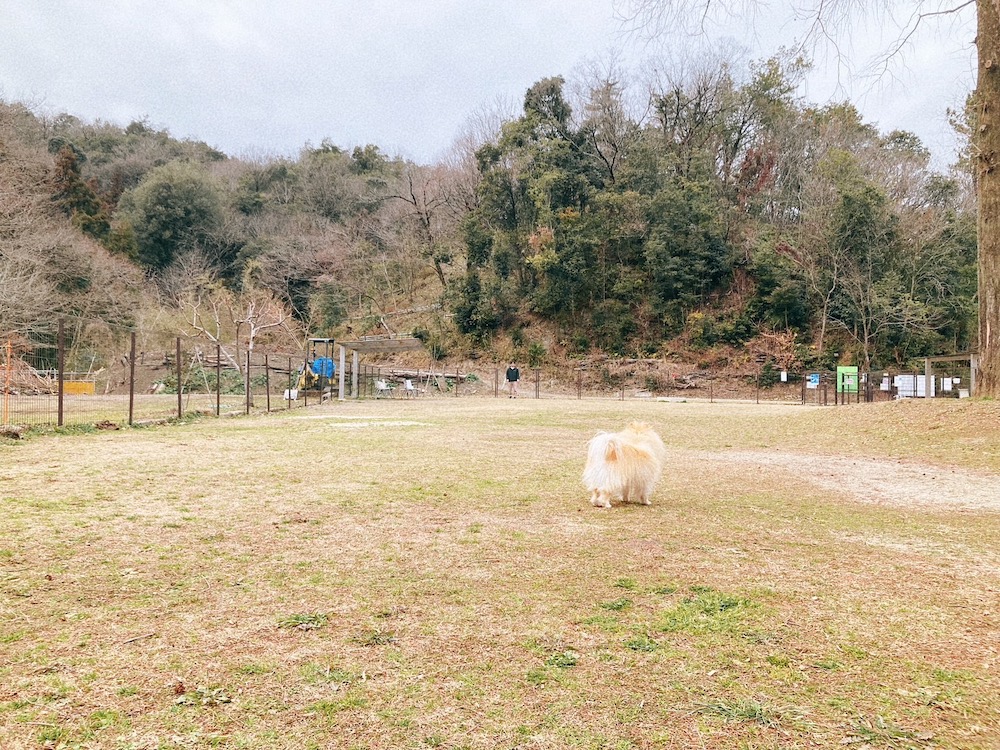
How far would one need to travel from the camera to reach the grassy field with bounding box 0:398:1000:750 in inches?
73.5

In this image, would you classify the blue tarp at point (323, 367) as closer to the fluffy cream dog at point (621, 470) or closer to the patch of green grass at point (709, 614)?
the fluffy cream dog at point (621, 470)

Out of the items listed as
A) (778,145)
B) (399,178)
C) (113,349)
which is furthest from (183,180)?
(778,145)

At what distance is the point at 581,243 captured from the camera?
3391cm

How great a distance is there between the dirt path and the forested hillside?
23.8m

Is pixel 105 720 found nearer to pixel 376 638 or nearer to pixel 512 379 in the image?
pixel 376 638

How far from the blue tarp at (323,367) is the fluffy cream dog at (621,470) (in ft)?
63.8

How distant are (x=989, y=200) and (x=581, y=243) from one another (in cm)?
2433

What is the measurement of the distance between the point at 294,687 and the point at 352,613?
647mm

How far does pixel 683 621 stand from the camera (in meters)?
2.64

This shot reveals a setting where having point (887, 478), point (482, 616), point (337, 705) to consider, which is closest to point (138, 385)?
point (887, 478)

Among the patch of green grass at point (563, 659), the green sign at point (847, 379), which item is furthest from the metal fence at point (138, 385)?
the green sign at point (847, 379)

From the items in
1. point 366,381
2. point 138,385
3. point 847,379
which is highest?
point 847,379

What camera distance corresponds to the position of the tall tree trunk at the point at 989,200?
1000 cm

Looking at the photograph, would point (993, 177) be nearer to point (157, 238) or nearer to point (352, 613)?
point (352, 613)
